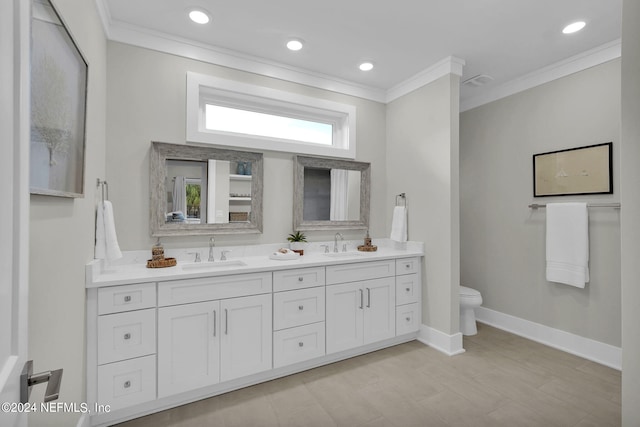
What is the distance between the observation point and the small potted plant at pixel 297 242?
2904 millimetres

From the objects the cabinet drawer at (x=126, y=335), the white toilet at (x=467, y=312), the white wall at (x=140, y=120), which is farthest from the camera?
the white toilet at (x=467, y=312)

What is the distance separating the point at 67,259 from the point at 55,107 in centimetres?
69

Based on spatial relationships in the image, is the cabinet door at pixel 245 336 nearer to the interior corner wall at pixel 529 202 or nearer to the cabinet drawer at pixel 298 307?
the cabinet drawer at pixel 298 307

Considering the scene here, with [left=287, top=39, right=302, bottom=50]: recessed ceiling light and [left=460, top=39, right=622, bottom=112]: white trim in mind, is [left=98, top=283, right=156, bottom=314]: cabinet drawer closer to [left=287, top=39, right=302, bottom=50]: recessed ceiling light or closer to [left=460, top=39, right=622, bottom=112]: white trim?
[left=287, top=39, right=302, bottom=50]: recessed ceiling light

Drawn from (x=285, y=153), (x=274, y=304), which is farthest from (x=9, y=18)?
(x=285, y=153)

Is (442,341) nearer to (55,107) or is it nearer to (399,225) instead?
(399,225)

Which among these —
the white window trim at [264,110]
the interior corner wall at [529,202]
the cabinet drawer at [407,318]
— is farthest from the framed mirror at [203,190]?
the interior corner wall at [529,202]

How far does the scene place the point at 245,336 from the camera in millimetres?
2170

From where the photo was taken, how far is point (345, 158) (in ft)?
10.6

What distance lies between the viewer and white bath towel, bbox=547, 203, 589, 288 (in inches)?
104

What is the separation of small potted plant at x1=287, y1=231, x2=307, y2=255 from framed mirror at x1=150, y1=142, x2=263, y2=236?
0.32 meters

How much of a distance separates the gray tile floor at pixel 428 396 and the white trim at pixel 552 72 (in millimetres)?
2551

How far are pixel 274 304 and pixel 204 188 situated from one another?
1.14 metres

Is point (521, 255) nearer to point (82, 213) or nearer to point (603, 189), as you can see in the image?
point (603, 189)
